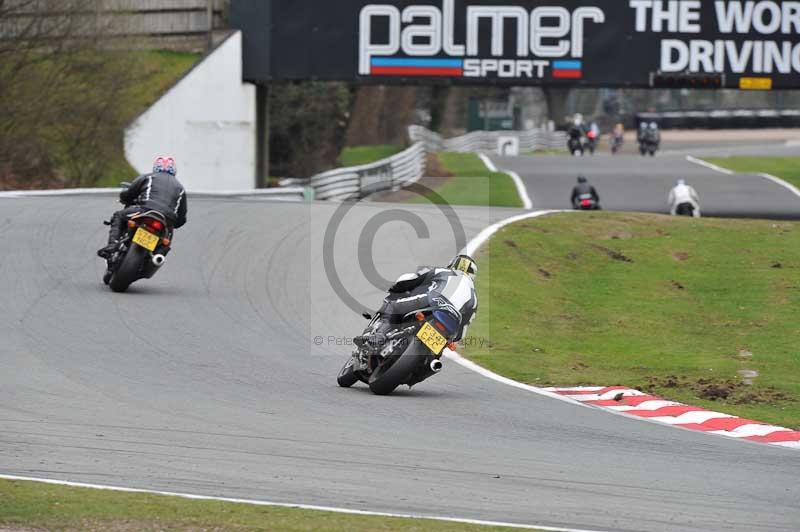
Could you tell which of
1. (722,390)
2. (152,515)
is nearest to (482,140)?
(722,390)

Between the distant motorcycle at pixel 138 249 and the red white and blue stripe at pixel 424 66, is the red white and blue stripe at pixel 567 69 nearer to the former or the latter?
the red white and blue stripe at pixel 424 66

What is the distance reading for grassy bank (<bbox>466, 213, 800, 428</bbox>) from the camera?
40.8ft

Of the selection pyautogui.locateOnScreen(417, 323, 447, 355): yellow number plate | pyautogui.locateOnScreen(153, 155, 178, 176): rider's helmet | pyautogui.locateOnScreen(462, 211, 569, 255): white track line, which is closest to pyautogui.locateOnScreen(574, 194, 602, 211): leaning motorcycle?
pyautogui.locateOnScreen(462, 211, 569, 255): white track line

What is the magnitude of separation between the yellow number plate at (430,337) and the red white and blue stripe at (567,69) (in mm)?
22683

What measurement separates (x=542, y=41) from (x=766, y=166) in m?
15.4

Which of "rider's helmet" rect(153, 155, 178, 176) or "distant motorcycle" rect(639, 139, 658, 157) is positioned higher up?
→ "rider's helmet" rect(153, 155, 178, 176)

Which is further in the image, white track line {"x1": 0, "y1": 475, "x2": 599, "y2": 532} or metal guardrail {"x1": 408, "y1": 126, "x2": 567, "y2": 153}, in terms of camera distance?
metal guardrail {"x1": 408, "y1": 126, "x2": 567, "y2": 153}

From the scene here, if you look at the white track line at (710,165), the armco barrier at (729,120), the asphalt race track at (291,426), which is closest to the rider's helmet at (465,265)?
the asphalt race track at (291,426)

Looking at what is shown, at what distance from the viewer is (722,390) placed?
1191 centimetres

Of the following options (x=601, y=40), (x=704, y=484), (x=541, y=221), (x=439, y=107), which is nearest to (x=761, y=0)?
(x=601, y=40)

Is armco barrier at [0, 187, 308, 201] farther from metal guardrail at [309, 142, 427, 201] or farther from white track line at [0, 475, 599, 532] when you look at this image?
white track line at [0, 475, 599, 532]

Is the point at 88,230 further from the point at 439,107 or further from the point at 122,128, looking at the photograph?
the point at 439,107

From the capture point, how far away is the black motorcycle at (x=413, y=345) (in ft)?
33.2

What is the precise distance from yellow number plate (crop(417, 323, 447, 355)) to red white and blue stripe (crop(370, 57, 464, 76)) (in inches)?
873
